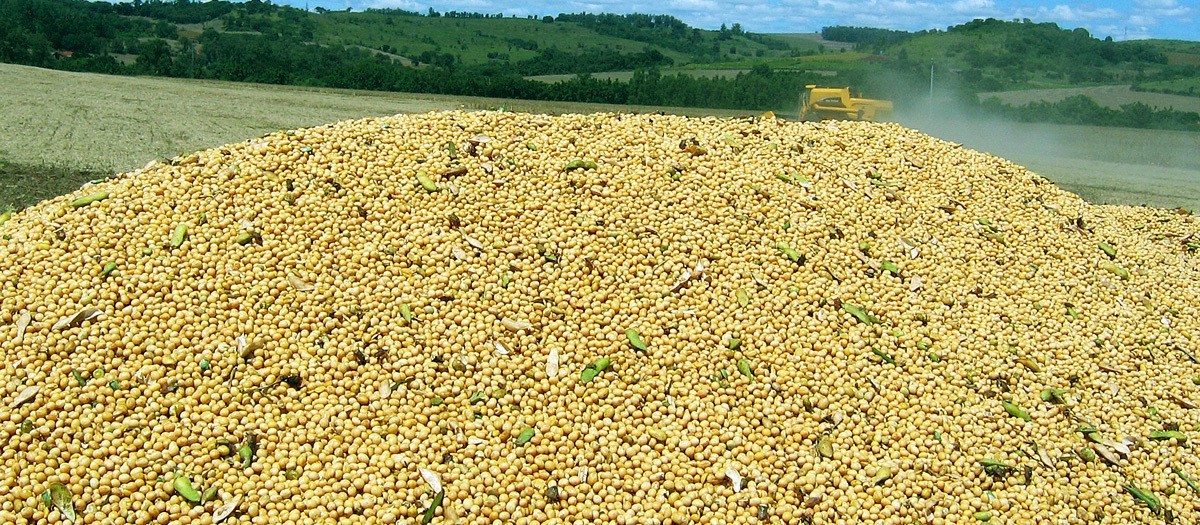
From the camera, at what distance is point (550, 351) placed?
14.5 ft

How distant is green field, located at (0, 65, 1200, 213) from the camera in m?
14.9

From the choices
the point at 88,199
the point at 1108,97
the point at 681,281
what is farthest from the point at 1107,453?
the point at 1108,97

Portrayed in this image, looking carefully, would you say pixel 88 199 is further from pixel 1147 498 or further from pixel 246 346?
pixel 1147 498

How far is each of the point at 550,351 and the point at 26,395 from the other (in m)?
2.39

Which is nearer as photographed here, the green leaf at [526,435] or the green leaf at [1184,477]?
the green leaf at [526,435]

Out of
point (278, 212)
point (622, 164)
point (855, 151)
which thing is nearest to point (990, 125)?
point (855, 151)

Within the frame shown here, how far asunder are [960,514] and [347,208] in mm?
3699

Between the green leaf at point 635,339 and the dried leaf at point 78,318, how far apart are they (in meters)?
2.64

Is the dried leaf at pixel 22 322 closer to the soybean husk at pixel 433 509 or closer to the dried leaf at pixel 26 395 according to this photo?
the dried leaf at pixel 26 395

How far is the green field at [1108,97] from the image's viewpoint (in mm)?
33594

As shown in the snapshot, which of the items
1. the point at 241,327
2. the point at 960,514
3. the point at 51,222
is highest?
the point at 51,222

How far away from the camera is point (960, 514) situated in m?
4.03

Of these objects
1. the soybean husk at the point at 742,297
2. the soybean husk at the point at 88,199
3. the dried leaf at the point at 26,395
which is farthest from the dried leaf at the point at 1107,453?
the soybean husk at the point at 88,199

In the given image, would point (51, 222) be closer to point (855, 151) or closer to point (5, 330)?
point (5, 330)
